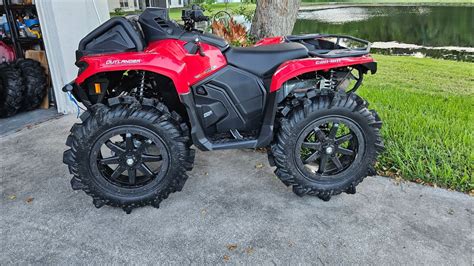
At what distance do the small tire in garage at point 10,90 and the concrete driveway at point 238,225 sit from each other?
1.76 meters

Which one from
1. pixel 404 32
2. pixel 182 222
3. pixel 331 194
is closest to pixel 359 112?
pixel 331 194

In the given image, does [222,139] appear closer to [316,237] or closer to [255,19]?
[316,237]

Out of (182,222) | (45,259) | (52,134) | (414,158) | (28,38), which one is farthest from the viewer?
(28,38)

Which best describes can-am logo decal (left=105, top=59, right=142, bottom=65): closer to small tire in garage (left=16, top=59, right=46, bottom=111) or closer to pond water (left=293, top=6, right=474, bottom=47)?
small tire in garage (left=16, top=59, right=46, bottom=111)

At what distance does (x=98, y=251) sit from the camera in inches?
91.9

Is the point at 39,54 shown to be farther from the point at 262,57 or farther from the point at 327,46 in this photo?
the point at 327,46

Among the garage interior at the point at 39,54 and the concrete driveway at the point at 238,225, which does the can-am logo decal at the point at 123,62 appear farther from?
the garage interior at the point at 39,54

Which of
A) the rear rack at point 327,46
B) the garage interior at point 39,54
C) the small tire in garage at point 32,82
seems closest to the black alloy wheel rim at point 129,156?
the rear rack at point 327,46

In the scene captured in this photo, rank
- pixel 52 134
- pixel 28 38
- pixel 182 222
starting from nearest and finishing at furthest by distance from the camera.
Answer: pixel 182 222, pixel 52 134, pixel 28 38

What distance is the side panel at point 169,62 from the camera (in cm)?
248

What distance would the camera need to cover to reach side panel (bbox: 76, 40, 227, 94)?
2.48m

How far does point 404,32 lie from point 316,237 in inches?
523

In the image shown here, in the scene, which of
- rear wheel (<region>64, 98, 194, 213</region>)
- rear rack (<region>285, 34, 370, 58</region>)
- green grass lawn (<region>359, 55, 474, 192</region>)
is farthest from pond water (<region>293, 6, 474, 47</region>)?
rear wheel (<region>64, 98, 194, 213</region>)

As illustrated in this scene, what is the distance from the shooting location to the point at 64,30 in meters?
4.63
